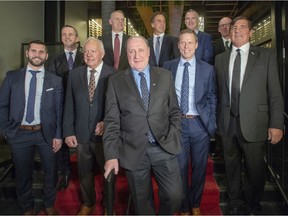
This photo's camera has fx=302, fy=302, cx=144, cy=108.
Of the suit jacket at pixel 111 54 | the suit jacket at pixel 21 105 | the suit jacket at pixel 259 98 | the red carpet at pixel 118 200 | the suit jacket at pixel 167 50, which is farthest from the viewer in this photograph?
the suit jacket at pixel 167 50

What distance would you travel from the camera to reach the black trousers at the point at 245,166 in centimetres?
259

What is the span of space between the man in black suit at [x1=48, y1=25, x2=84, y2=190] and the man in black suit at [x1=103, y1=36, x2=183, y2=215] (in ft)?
3.81

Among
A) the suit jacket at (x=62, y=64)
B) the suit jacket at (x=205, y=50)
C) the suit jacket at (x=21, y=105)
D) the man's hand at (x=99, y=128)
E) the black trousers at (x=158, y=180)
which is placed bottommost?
the black trousers at (x=158, y=180)

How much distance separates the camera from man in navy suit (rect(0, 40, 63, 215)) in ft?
8.75

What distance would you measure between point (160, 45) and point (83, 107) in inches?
53.3

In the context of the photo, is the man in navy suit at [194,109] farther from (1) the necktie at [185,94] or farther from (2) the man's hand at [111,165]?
(2) the man's hand at [111,165]

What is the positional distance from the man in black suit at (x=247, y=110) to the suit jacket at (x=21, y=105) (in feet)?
4.87

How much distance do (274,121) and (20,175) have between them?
88.8 inches

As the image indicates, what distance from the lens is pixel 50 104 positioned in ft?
9.02

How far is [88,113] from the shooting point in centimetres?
258

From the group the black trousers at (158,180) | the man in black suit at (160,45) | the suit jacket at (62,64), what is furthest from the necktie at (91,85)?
the man in black suit at (160,45)

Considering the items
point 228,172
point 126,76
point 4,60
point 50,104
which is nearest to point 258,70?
point 228,172

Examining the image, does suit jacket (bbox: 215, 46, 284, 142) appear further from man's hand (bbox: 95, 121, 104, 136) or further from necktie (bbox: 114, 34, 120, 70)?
necktie (bbox: 114, 34, 120, 70)

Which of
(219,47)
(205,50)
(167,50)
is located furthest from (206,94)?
Result: (219,47)
